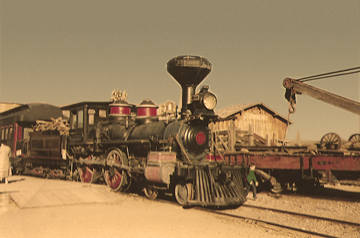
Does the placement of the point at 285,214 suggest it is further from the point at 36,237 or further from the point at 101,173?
the point at 101,173

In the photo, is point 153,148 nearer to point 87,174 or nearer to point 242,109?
point 87,174

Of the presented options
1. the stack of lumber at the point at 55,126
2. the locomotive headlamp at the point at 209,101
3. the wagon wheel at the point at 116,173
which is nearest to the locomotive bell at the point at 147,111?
the wagon wheel at the point at 116,173

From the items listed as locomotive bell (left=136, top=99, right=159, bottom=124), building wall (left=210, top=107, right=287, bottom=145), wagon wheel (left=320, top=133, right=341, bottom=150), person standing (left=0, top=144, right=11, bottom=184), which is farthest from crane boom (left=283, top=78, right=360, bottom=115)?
building wall (left=210, top=107, right=287, bottom=145)

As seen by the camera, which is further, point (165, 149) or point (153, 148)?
point (153, 148)

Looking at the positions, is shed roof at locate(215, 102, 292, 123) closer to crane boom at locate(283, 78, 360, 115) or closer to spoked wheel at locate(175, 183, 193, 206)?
crane boom at locate(283, 78, 360, 115)

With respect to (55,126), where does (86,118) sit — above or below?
above

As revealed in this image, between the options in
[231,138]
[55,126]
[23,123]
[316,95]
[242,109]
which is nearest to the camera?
[316,95]

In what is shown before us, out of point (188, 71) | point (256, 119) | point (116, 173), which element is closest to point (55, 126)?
point (116, 173)

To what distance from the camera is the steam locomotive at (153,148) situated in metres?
8.27

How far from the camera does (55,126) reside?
14.6 meters

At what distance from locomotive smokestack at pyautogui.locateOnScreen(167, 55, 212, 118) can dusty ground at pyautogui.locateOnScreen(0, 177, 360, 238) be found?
3.51 meters

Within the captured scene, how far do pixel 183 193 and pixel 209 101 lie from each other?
237cm

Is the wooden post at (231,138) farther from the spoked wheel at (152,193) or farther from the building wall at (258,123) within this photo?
the building wall at (258,123)

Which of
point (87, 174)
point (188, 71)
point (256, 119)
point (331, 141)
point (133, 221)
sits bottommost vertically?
point (133, 221)
